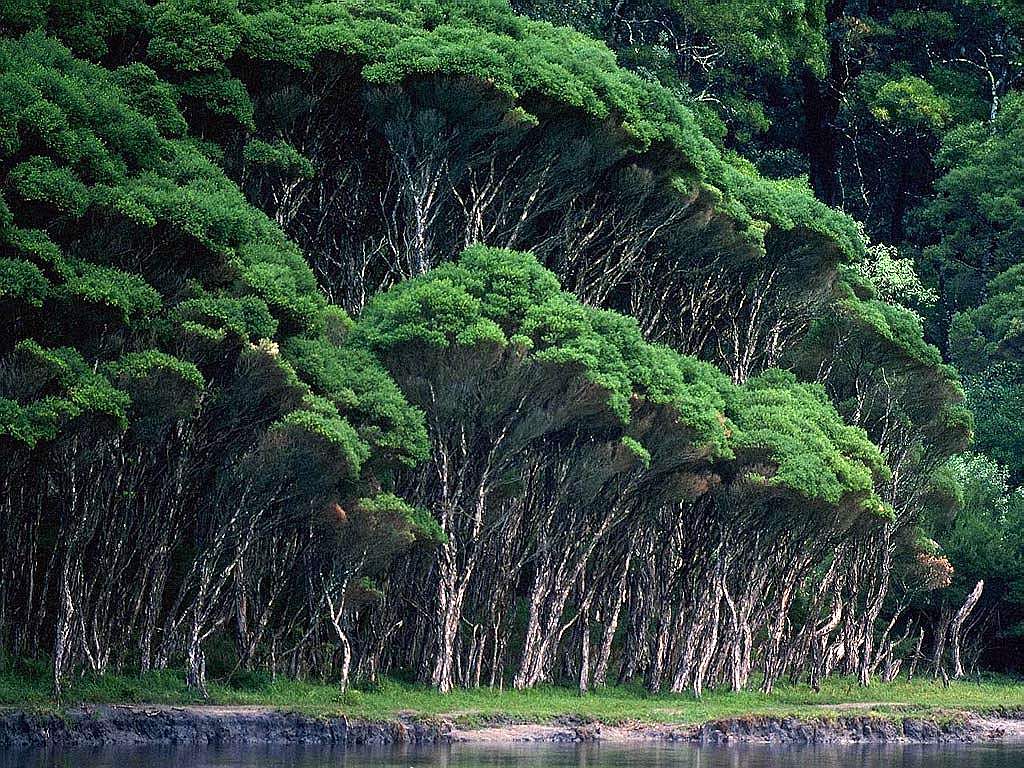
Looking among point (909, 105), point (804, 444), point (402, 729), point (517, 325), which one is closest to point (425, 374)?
point (517, 325)

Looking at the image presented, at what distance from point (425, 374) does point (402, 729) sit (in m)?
6.17

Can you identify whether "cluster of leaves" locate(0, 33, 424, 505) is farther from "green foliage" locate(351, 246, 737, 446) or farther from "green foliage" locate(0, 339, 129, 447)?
"green foliage" locate(351, 246, 737, 446)

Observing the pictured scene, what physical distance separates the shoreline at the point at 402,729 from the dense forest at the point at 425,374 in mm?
1843

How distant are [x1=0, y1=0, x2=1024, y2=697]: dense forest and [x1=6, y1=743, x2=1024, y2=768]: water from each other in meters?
4.04

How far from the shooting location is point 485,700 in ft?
110

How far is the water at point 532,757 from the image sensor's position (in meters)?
24.3

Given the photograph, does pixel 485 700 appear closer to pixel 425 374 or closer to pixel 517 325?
pixel 425 374

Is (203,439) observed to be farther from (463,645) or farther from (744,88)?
(744,88)

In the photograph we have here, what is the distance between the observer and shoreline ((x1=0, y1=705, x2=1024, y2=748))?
89.2ft

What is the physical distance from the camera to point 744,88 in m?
67.4

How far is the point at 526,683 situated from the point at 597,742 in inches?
178

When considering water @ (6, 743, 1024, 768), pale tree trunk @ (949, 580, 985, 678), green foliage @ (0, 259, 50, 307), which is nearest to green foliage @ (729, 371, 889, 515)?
water @ (6, 743, 1024, 768)

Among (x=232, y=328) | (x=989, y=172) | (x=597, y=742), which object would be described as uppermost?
(x=989, y=172)

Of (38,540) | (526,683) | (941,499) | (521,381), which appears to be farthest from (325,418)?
(941,499)
